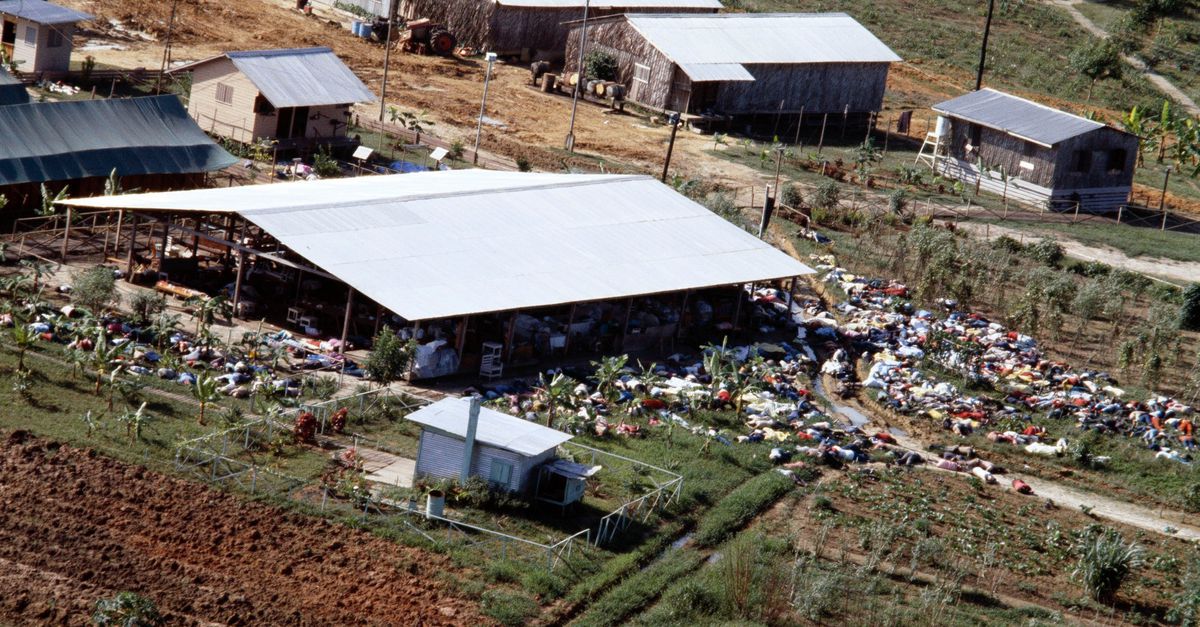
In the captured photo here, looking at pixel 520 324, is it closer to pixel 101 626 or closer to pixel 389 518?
pixel 389 518

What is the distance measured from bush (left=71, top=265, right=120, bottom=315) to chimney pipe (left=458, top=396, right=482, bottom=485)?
1159 cm

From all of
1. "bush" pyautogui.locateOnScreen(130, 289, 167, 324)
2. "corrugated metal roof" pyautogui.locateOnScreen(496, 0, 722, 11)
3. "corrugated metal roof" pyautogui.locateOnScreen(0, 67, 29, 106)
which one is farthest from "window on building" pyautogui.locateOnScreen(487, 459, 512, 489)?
"corrugated metal roof" pyautogui.locateOnScreen(496, 0, 722, 11)

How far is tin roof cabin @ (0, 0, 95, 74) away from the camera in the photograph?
5775 cm

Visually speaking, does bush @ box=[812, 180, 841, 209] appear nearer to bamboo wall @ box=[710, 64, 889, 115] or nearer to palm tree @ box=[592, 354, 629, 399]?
bamboo wall @ box=[710, 64, 889, 115]

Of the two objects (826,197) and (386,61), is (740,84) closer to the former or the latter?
(826,197)

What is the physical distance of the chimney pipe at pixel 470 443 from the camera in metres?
30.0

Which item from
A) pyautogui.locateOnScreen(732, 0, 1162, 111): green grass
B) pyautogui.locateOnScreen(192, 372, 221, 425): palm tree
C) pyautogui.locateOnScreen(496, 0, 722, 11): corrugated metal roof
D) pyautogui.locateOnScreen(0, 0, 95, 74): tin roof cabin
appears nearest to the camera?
pyautogui.locateOnScreen(192, 372, 221, 425): palm tree

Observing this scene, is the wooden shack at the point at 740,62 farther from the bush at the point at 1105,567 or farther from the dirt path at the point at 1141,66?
the bush at the point at 1105,567

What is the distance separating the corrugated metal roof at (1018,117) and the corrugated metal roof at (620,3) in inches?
699

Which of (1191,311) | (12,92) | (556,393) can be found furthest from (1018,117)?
(12,92)

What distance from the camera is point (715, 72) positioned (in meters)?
66.1

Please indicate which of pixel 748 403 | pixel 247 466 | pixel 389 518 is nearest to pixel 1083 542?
pixel 748 403

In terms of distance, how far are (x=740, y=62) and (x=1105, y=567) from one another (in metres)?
41.1

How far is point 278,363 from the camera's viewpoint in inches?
1426
